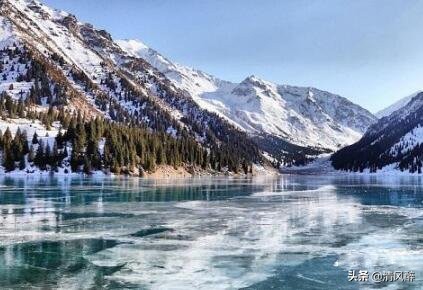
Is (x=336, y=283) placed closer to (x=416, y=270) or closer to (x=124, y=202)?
(x=416, y=270)

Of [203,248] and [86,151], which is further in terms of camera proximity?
[86,151]

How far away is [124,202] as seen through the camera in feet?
199

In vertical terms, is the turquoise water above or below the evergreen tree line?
below

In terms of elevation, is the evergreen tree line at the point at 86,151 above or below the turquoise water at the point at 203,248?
above

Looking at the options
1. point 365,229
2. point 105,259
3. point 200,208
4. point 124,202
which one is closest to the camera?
A: point 105,259

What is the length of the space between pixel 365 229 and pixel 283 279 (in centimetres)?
1744

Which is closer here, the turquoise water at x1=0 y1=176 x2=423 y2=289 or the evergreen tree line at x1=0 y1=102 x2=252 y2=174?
the turquoise water at x1=0 y1=176 x2=423 y2=289

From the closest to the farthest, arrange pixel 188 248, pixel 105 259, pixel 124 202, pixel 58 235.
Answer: pixel 105 259, pixel 188 248, pixel 58 235, pixel 124 202

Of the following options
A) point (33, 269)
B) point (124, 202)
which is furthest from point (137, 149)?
point (33, 269)

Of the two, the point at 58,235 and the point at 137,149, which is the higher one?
the point at 137,149

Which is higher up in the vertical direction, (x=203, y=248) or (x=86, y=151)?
(x=86, y=151)

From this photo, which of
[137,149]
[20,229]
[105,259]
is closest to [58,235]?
[20,229]

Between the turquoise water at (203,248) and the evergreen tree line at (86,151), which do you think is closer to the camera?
the turquoise water at (203,248)

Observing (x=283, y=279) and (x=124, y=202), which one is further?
(x=124, y=202)
